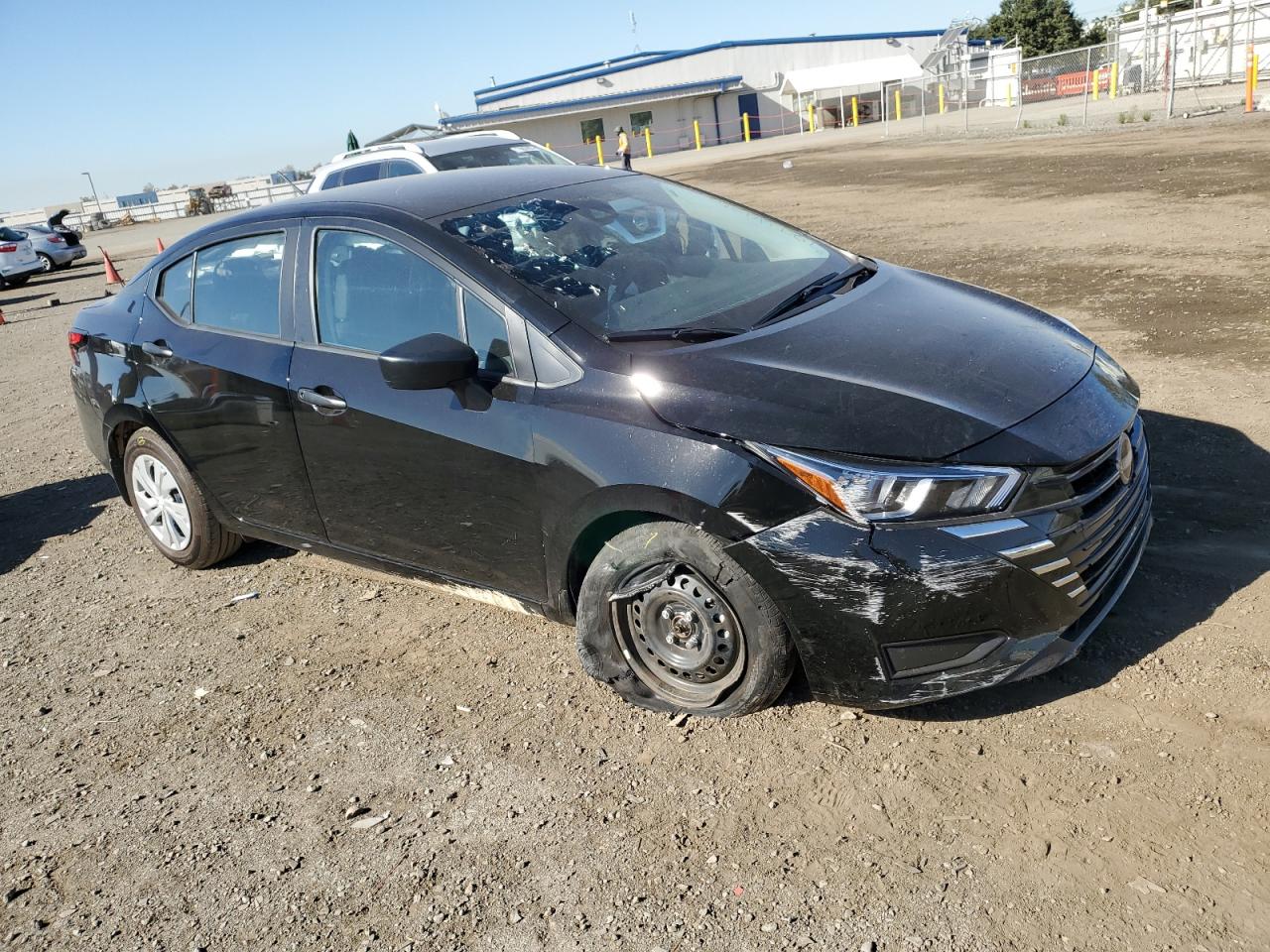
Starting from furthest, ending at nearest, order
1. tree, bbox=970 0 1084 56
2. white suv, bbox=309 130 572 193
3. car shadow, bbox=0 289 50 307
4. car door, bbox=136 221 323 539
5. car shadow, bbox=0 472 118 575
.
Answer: tree, bbox=970 0 1084 56
car shadow, bbox=0 289 50 307
white suv, bbox=309 130 572 193
car shadow, bbox=0 472 118 575
car door, bbox=136 221 323 539

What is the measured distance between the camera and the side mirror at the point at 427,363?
3.28m

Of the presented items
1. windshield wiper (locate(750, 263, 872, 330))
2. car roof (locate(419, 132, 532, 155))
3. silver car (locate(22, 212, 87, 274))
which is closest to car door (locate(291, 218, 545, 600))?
windshield wiper (locate(750, 263, 872, 330))

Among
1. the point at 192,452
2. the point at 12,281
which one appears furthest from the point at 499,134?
the point at 12,281

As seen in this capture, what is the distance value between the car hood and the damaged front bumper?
271 millimetres

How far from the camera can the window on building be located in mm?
60875

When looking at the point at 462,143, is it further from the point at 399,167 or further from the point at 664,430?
the point at 664,430

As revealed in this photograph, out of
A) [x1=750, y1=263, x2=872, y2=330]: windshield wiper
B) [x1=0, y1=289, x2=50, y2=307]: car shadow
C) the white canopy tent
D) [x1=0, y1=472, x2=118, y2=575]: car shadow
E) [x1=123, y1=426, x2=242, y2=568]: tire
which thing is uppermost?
the white canopy tent

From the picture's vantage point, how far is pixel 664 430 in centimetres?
304

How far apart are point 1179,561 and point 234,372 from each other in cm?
385

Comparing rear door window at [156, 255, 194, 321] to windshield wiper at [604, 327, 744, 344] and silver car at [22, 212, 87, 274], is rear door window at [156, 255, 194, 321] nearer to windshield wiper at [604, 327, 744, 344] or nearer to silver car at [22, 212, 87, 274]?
windshield wiper at [604, 327, 744, 344]

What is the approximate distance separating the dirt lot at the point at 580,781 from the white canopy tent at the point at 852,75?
161ft

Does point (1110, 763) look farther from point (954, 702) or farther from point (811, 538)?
point (811, 538)

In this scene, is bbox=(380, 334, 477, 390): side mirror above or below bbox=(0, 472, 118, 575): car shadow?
above

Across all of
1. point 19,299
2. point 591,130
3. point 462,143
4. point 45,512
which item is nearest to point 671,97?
point 591,130
